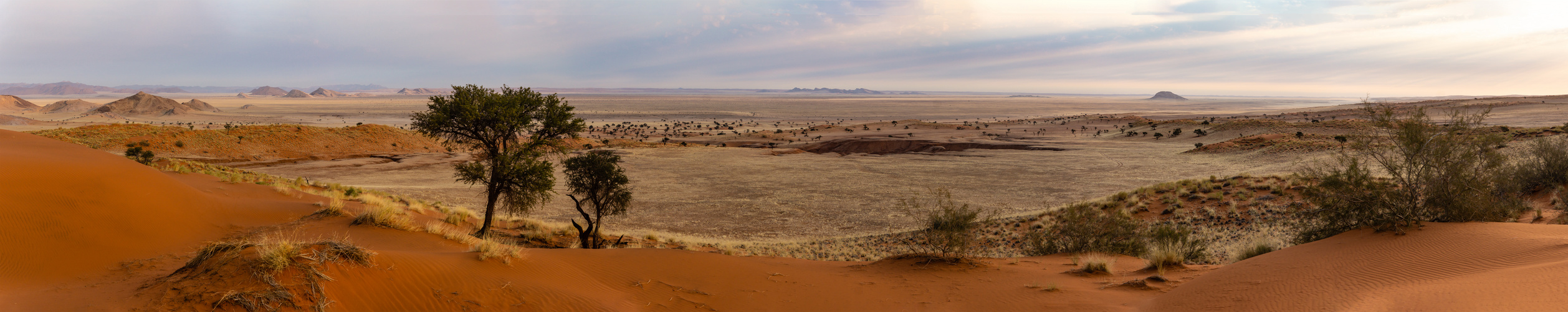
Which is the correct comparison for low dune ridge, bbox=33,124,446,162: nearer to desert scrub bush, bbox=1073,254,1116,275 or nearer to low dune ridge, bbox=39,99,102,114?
desert scrub bush, bbox=1073,254,1116,275

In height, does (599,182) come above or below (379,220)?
above

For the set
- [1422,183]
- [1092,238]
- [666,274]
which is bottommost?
[1092,238]

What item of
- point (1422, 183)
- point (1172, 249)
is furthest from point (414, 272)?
point (1422, 183)

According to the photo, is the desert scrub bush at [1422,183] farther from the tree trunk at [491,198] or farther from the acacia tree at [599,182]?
the tree trunk at [491,198]

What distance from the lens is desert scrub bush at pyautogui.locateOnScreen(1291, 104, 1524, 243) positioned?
1077 centimetres

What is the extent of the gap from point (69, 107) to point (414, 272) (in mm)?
211428

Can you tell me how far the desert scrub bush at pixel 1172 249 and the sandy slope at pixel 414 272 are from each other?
52 centimetres

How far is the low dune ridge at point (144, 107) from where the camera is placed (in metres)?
123

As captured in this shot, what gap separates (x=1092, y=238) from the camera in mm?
15945

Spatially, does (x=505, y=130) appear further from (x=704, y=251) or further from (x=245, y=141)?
(x=245, y=141)

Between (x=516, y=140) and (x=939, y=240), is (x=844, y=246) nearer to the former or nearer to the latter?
(x=939, y=240)

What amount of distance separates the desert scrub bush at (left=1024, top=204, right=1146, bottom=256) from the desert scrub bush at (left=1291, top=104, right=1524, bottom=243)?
394cm

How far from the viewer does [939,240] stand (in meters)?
12.9

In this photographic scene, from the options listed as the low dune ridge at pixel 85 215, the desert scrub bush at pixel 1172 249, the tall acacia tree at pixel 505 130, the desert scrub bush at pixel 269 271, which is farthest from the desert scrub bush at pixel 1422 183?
the low dune ridge at pixel 85 215
